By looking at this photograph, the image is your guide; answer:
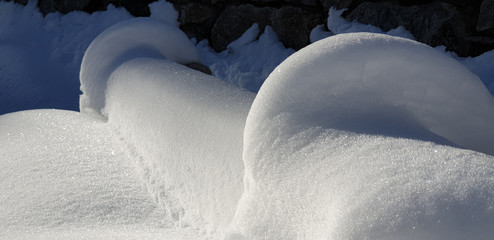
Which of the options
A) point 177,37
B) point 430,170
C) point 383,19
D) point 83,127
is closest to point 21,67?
point 177,37

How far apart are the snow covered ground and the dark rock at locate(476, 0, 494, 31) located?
1133 mm

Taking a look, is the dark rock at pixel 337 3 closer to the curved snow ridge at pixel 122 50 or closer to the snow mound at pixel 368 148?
the curved snow ridge at pixel 122 50

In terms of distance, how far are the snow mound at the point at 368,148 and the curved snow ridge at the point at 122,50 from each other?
104cm

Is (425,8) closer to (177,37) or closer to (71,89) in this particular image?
(177,37)

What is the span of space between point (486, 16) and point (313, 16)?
0.84m

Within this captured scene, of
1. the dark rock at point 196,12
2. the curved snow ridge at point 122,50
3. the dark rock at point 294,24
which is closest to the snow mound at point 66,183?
the curved snow ridge at point 122,50

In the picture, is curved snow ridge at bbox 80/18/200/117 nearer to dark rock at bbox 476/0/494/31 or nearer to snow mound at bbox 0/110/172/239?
snow mound at bbox 0/110/172/239

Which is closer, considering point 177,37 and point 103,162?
point 103,162

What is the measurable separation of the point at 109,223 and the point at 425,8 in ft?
5.31

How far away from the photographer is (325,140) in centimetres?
75

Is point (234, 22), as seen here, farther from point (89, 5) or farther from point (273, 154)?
point (273, 154)

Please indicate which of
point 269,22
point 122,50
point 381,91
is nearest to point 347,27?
point 269,22

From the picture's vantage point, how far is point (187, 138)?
118 cm

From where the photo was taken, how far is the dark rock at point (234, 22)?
109 inches
